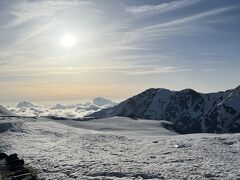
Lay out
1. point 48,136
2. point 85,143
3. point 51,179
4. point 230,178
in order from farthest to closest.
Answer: point 48,136, point 85,143, point 51,179, point 230,178

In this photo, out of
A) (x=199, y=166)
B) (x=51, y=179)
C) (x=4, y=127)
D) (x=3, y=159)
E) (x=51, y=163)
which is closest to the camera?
(x=51, y=179)

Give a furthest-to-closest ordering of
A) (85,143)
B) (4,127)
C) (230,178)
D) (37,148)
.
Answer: (4,127)
(85,143)
(37,148)
(230,178)

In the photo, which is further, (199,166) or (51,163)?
(51,163)

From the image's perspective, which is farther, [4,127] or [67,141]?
[4,127]

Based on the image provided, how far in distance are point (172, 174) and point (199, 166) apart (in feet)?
12.0

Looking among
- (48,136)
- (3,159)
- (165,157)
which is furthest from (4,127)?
(165,157)

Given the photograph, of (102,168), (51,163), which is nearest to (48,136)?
(51,163)

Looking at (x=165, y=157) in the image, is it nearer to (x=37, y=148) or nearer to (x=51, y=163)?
(x=51, y=163)

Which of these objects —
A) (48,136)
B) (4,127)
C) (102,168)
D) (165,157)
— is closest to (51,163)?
(102,168)

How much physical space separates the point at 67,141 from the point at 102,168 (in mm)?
23564

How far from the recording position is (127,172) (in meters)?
32.1

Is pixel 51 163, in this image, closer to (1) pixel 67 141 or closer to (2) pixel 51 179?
(2) pixel 51 179

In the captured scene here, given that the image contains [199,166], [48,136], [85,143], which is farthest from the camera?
[48,136]

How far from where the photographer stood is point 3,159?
136ft
